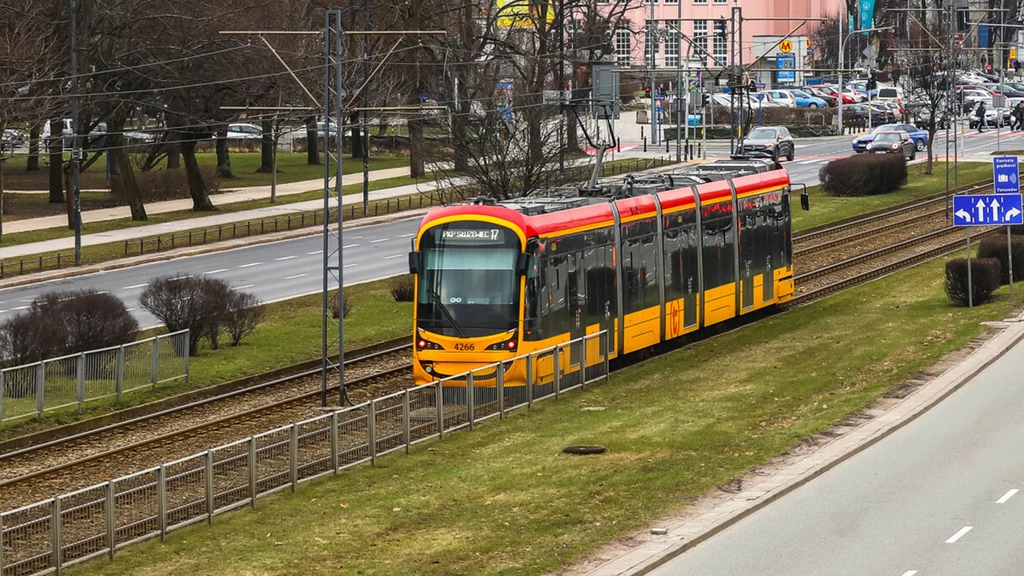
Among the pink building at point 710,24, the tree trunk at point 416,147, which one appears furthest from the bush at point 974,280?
the pink building at point 710,24

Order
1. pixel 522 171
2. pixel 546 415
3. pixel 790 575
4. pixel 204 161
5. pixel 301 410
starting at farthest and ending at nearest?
pixel 204 161 < pixel 522 171 < pixel 301 410 < pixel 546 415 < pixel 790 575

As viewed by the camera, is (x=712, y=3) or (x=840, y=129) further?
(x=712, y=3)

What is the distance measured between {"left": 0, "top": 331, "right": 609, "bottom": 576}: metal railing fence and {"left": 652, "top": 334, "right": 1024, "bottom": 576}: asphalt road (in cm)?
576

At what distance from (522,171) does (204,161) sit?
4665 centimetres

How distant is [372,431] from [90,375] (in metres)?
8.06

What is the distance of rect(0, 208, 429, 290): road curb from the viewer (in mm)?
46281

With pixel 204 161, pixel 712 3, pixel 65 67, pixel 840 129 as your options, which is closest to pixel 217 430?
pixel 65 67

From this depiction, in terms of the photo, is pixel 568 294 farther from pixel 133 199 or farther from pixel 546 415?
pixel 133 199

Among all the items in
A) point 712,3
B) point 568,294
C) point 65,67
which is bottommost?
point 568,294

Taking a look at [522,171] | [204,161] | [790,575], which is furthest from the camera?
[204,161]

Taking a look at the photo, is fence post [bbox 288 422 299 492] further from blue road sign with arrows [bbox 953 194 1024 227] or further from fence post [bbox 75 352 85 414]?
blue road sign with arrows [bbox 953 194 1024 227]

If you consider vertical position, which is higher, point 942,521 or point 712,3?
point 712,3

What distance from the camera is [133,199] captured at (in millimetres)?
59062

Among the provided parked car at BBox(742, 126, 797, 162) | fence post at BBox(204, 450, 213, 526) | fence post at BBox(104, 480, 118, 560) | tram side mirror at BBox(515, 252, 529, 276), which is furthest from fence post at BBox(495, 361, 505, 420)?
parked car at BBox(742, 126, 797, 162)
